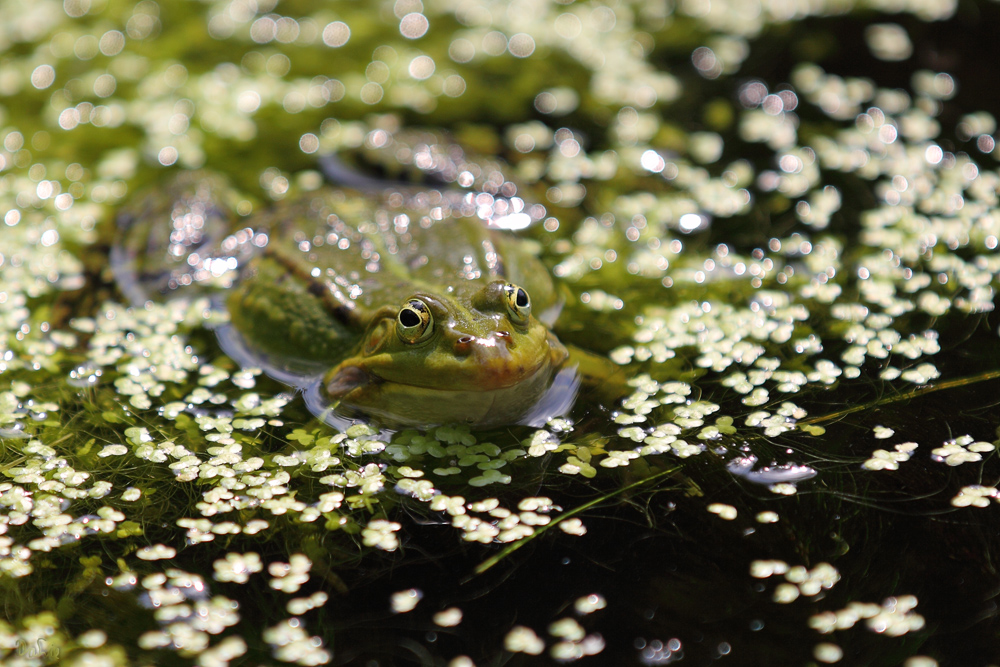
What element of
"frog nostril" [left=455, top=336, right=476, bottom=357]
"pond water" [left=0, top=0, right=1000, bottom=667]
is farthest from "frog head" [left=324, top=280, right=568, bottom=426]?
"pond water" [left=0, top=0, right=1000, bottom=667]

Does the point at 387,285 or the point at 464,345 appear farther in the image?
the point at 387,285

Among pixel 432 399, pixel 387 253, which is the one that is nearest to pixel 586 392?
pixel 432 399

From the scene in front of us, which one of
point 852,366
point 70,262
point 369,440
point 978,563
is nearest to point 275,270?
point 369,440

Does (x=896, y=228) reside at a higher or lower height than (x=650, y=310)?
higher

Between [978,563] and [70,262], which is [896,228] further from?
[70,262]

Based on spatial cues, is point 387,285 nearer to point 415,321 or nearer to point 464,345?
point 415,321

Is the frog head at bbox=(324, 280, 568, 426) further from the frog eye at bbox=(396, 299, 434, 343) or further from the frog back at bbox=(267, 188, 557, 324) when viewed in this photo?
the frog back at bbox=(267, 188, 557, 324)

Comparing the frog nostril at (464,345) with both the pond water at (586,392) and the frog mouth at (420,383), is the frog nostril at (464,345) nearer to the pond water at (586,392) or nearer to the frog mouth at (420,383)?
the frog mouth at (420,383)
